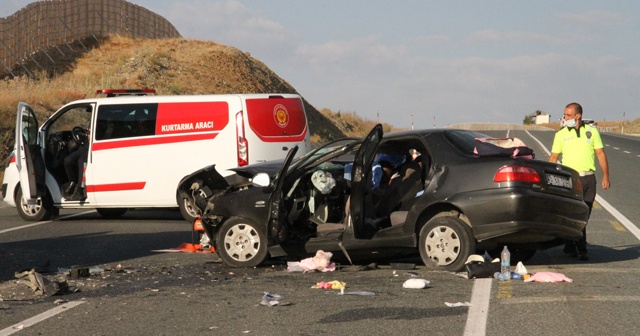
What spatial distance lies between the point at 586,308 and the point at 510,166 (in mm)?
2245

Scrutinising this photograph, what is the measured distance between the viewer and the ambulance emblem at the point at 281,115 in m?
16.8

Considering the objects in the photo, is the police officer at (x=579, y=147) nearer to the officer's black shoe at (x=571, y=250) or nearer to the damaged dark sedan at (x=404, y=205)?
the officer's black shoe at (x=571, y=250)

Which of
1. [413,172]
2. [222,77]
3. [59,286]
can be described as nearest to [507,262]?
[413,172]

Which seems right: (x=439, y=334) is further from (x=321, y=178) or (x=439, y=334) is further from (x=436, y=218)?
(x=321, y=178)

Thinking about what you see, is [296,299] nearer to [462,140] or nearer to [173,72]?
[462,140]

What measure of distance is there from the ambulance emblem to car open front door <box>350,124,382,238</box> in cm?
632

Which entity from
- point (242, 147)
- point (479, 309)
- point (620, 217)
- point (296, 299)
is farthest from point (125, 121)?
point (479, 309)

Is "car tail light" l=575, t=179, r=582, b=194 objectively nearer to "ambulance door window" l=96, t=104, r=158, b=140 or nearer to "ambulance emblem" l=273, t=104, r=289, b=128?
"ambulance emblem" l=273, t=104, r=289, b=128

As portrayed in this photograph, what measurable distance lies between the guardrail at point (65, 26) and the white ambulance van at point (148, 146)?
3595 centimetres

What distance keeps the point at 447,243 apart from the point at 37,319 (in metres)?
4.10

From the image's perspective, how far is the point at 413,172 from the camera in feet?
36.6

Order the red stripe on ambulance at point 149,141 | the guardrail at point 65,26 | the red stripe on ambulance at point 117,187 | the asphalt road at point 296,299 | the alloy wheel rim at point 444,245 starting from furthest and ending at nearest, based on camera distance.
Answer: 1. the guardrail at point 65,26
2. the red stripe on ambulance at point 117,187
3. the red stripe on ambulance at point 149,141
4. the alloy wheel rim at point 444,245
5. the asphalt road at point 296,299

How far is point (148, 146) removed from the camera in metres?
16.6

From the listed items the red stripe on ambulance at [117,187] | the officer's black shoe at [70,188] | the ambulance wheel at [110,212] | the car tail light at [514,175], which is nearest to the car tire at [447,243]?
the car tail light at [514,175]
